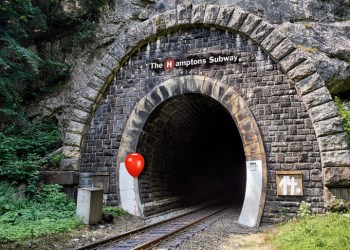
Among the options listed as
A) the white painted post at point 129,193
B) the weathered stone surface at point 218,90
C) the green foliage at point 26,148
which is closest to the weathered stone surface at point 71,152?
the green foliage at point 26,148

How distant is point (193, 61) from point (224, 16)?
1576 millimetres

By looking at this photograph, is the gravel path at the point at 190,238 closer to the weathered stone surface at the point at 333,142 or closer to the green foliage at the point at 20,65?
the weathered stone surface at the point at 333,142

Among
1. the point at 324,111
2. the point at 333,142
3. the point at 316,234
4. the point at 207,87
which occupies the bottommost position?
the point at 316,234

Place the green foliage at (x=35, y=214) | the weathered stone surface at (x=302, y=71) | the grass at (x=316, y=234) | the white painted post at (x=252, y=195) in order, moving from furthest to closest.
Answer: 1. the weathered stone surface at (x=302, y=71)
2. the white painted post at (x=252, y=195)
3. the green foliage at (x=35, y=214)
4. the grass at (x=316, y=234)

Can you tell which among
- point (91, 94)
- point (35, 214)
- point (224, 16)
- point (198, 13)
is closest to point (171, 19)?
point (198, 13)

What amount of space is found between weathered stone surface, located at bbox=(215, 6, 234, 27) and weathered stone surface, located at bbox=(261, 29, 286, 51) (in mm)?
1285

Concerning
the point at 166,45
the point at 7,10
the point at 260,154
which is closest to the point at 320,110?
the point at 260,154

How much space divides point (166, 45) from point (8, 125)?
6249mm

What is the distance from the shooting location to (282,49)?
9.29m

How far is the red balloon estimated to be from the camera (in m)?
9.94

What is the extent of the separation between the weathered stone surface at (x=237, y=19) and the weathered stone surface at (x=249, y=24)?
0.11 m

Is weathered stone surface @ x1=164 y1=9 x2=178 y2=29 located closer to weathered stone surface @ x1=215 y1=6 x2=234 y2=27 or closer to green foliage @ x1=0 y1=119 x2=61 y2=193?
weathered stone surface @ x1=215 y1=6 x2=234 y2=27

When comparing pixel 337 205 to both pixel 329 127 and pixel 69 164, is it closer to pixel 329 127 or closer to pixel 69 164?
pixel 329 127

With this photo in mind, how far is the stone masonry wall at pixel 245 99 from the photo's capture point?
28.6 ft
